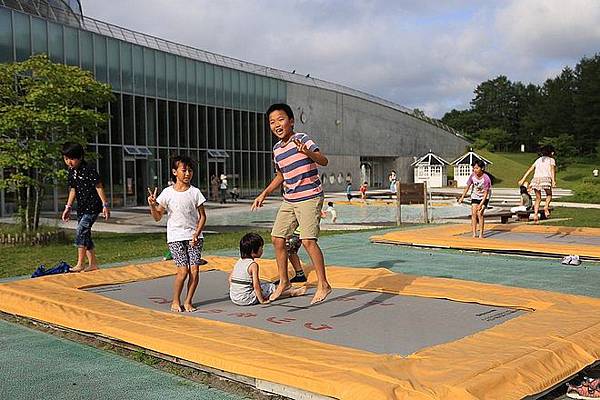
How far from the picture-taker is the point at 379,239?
11375mm

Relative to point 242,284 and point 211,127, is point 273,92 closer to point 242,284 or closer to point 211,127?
point 211,127

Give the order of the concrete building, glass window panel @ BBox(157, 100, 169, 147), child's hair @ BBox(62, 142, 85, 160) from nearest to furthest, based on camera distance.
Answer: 1. child's hair @ BBox(62, 142, 85, 160)
2. the concrete building
3. glass window panel @ BBox(157, 100, 169, 147)

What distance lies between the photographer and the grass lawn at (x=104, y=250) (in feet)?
32.0

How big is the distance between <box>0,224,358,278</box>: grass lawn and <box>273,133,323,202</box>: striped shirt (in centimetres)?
482

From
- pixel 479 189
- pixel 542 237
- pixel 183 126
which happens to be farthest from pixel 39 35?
pixel 542 237

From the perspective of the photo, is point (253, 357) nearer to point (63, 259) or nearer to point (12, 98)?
point (63, 259)

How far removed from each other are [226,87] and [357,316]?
28.4m

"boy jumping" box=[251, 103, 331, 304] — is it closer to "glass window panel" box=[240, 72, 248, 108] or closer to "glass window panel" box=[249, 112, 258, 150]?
"glass window panel" box=[240, 72, 248, 108]

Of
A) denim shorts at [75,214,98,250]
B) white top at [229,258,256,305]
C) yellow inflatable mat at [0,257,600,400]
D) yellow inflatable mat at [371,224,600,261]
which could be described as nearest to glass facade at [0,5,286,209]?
yellow inflatable mat at [371,224,600,261]

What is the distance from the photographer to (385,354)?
12.7 ft

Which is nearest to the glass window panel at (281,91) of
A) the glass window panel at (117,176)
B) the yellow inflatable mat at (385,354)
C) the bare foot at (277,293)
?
the glass window panel at (117,176)

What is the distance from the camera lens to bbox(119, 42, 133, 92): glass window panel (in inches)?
996

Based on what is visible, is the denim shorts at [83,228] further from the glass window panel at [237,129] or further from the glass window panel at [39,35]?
the glass window panel at [237,129]

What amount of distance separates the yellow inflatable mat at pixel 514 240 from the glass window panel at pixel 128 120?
16.9m
